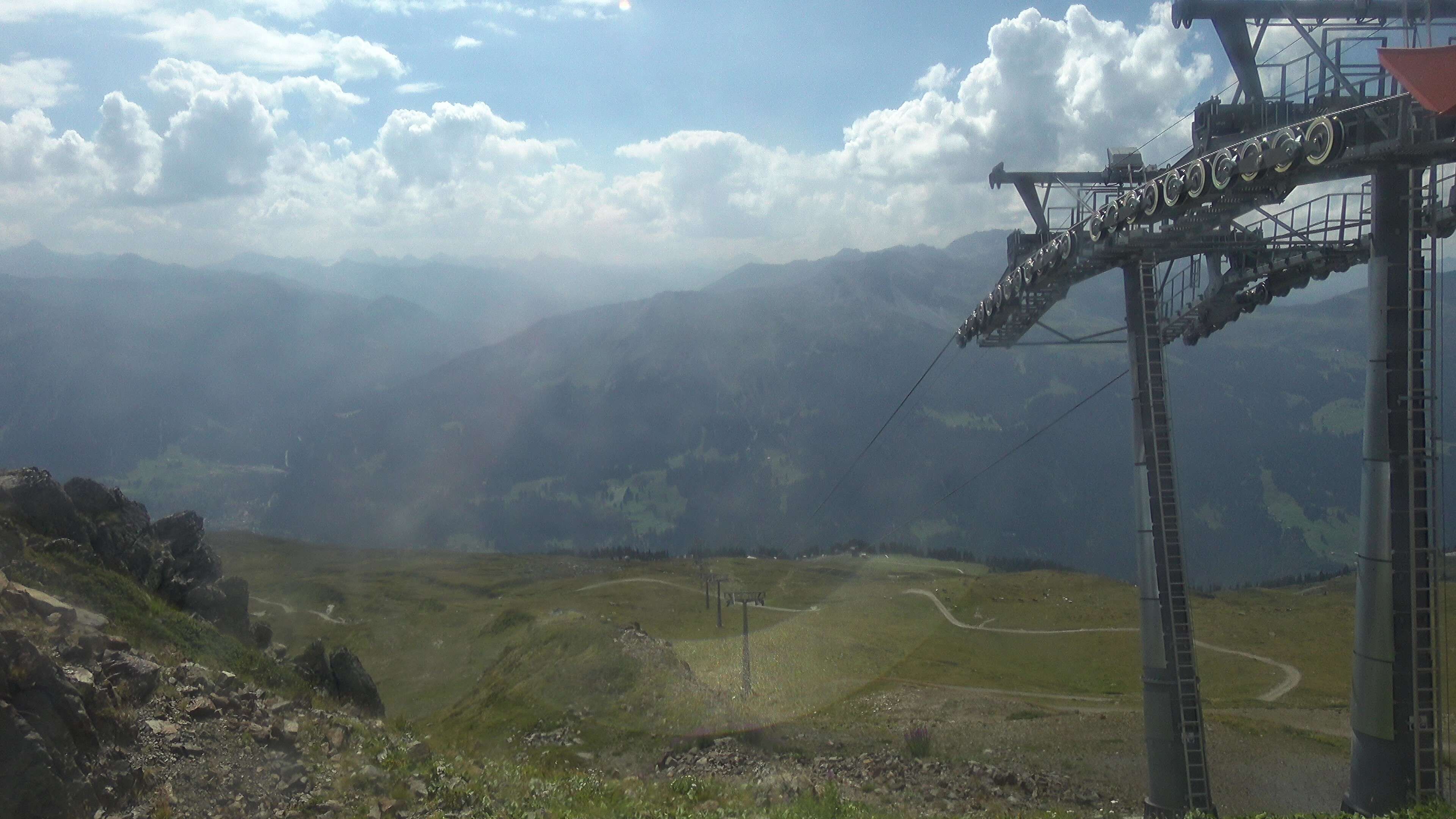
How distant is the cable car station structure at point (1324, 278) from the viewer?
13000 millimetres

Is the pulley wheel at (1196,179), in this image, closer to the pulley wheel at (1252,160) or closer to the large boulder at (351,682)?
the pulley wheel at (1252,160)

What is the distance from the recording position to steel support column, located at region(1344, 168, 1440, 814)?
43.9 ft

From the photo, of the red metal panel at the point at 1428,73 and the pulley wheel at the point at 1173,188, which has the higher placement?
the red metal panel at the point at 1428,73

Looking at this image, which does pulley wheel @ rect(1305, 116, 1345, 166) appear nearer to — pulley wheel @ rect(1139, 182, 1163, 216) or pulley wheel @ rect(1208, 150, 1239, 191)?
pulley wheel @ rect(1208, 150, 1239, 191)

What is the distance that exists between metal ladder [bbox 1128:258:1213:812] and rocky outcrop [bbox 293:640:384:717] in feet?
65.3

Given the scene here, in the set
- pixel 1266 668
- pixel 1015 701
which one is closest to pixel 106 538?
pixel 1015 701

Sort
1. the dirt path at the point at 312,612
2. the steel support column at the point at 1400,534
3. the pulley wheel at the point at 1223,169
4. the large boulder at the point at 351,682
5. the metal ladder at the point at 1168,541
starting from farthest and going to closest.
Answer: the dirt path at the point at 312,612
the large boulder at the point at 351,682
the metal ladder at the point at 1168,541
the pulley wheel at the point at 1223,169
the steel support column at the point at 1400,534

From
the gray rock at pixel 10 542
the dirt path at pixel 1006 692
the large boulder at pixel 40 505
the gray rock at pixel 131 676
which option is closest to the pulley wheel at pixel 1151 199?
the gray rock at pixel 131 676

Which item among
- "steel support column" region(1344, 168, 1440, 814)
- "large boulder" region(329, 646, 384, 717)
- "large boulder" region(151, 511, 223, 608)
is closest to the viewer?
"steel support column" region(1344, 168, 1440, 814)

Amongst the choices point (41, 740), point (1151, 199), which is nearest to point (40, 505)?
point (41, 740)

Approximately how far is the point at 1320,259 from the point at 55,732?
922 inches

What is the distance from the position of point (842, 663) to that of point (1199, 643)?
35.8 meters

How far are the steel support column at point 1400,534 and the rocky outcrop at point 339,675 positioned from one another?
2250 centimetres

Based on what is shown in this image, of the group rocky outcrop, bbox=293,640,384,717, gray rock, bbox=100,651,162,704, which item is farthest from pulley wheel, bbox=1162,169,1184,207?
rocky outcrop, bbox=293,640,384,717
